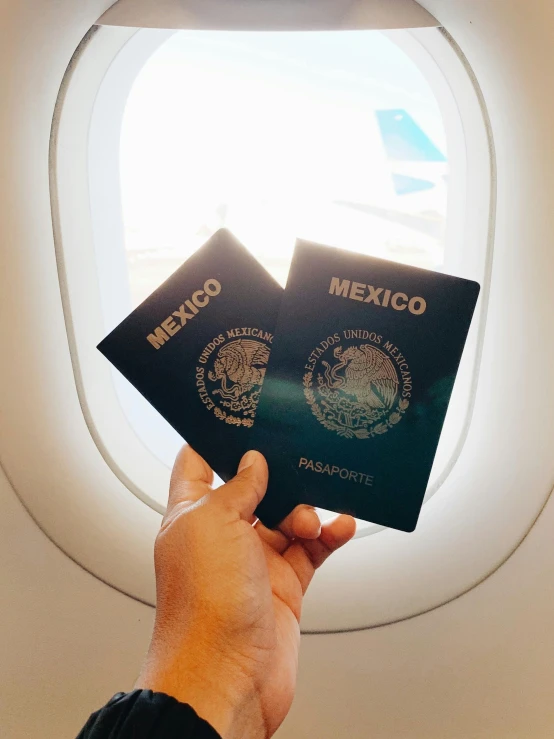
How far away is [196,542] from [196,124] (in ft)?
2.70

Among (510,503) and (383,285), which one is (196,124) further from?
(510,503)

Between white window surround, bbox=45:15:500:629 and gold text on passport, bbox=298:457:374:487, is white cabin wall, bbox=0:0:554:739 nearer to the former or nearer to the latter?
white window surround, bbox=45:15:500:629

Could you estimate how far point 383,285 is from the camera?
79 centimetres

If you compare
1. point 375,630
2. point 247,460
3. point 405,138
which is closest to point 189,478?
point 247,460

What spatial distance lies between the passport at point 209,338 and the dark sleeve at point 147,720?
348 mm

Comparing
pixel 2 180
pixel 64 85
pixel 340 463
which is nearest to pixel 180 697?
pixel 340 463

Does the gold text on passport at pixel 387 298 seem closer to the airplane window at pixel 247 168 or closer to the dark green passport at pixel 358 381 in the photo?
the dark green passport at pixel 358 381

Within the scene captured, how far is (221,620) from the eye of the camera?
0.70 m

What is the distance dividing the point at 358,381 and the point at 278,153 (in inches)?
20.9

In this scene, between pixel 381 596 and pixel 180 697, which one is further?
pixel 381 596

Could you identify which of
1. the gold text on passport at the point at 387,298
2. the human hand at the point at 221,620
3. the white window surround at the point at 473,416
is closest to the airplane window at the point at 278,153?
the white window surround at the point at 473,416

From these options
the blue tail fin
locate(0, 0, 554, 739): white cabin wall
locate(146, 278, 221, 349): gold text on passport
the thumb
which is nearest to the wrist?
the thumb

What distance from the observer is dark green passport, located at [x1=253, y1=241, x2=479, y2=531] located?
0.79m

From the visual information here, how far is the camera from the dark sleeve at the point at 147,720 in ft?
1.97
